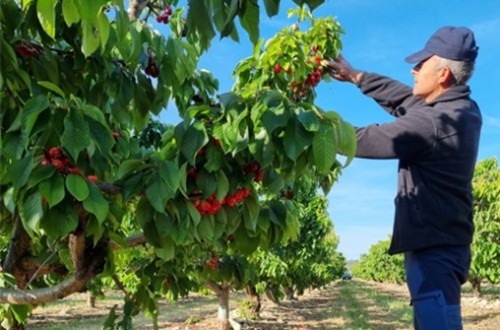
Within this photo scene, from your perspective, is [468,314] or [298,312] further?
[298,312]

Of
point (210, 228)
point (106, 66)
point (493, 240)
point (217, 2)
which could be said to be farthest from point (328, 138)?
point (493, 240)

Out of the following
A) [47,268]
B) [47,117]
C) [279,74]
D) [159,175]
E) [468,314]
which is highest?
[279,74]

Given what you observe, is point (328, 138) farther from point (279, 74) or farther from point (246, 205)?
point (279, 74)

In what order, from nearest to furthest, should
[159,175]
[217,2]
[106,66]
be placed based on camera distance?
1. [217,2]
2. [159,175]
3. [106,66]

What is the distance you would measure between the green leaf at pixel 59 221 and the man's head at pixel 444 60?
1393 millimetres

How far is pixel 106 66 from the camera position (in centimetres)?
204

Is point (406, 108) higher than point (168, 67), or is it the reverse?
point (168, 67)

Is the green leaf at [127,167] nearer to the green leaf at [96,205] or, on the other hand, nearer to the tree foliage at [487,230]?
the green leaf at [96,205]

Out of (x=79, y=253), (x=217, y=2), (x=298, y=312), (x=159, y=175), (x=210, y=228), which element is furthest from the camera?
(x=298, y=312)

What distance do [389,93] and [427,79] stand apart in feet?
1.00

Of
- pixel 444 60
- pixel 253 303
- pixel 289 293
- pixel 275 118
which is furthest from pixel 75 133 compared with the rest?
pixel 289 293

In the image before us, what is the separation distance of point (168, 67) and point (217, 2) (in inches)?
34.9

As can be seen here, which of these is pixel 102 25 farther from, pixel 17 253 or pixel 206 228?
pixel 17 253

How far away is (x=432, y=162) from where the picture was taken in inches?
75.4
